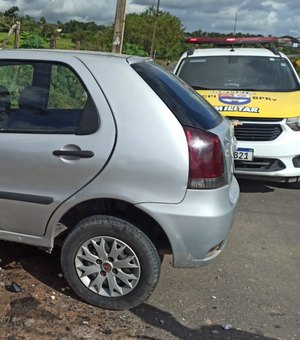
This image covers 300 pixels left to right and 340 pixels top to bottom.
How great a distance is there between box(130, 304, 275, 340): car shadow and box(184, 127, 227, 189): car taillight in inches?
37.2

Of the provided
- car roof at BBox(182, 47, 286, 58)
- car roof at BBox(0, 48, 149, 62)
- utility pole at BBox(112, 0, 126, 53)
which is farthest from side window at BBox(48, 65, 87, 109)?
utility pole at BBox(112, 0, 126, 53)

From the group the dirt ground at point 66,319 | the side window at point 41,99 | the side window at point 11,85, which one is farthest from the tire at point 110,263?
the side window at point 11,85

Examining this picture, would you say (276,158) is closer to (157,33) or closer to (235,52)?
(235,52)

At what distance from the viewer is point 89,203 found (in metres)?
3.04

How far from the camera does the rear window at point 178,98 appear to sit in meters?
2.94

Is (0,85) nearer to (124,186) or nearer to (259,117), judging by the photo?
(124,186)

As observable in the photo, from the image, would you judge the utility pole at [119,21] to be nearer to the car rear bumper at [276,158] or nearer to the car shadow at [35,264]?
the car rear bumper at [276,158]

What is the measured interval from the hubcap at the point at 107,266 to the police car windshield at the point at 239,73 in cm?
396

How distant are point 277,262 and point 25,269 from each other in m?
2.15

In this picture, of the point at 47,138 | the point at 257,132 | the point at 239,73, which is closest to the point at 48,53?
the point at 47,138

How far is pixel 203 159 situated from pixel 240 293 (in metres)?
1.22

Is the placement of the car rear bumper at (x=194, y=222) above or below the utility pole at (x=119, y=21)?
below

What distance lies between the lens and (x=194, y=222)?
2869 millimetres

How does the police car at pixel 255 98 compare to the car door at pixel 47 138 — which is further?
the police car at pixel 255 98
